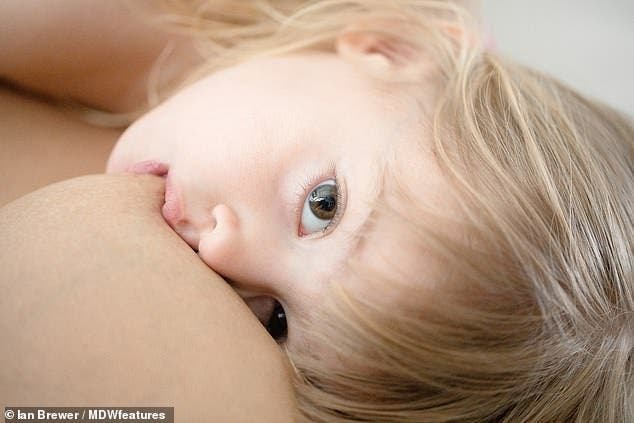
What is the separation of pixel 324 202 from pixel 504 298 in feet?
0.70

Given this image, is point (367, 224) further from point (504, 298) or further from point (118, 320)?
point (118, 320)

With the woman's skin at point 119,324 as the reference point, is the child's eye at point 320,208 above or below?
above

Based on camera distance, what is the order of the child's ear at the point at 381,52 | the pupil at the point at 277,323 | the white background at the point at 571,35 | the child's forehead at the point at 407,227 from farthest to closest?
the white background at the point at 571,35
the child's ear at the point at 381,52
the pupil at the point at 277,323
the child's forehead at the point at 407,227

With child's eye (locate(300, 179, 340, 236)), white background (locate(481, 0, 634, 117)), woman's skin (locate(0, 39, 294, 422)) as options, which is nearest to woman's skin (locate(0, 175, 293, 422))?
woman's skin (locate(0, 39, 294, 422))

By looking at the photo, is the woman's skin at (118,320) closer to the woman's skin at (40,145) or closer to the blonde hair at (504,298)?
the blonde hair at (504,298)

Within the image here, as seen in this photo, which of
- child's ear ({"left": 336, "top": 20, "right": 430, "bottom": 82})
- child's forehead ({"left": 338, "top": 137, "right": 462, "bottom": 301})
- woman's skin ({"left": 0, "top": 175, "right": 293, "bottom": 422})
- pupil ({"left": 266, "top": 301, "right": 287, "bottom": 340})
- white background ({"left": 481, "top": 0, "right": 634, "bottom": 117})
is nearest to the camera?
woman's skin ({"left": 0, "top": 175, "right": 293, "bottom": 422})

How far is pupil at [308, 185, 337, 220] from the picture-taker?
729 millimetres

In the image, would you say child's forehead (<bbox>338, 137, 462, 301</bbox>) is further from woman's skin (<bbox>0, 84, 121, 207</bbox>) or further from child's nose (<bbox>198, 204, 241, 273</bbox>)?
woman's skin (<bbox>0, 84, 121, 207</bbox>)

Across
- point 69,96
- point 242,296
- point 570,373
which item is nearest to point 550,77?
point 570,373

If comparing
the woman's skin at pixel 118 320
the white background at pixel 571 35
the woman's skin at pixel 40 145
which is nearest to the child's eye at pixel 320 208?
the woman's skin at pixel 118 320

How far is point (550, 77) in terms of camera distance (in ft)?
3.10

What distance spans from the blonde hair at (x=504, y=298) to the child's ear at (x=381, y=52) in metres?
0.10

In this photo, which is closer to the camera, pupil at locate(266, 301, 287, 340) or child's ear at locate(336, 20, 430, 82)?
pupil at locate(266, 301, 287, 340)

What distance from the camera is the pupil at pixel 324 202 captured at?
0.73 metres
